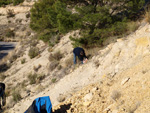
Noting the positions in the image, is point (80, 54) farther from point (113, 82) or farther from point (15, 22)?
point (15, 22)

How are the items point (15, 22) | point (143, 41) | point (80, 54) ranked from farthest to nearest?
1. point (15, 22)
2. point (80, 54)
3. point (143, 41)

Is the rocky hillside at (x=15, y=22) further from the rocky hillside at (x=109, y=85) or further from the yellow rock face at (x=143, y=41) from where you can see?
the yellow rock face at (x=143, y=41)

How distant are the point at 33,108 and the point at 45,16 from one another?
13516mm

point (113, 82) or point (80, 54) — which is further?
point (80, 54)

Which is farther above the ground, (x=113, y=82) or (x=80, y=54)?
(x=80, y=54)

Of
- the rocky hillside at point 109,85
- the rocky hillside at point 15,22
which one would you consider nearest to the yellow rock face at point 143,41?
the rocky hillside at point 109,85

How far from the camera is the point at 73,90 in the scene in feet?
23.4

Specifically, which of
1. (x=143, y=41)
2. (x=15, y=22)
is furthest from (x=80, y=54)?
(x=15, y=22)

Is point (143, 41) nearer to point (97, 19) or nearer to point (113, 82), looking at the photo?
point (113, 82)

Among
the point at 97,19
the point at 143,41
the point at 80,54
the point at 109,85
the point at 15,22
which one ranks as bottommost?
the point at 109,85

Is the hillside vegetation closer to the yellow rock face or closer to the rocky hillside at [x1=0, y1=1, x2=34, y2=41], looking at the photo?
the yellow rock face

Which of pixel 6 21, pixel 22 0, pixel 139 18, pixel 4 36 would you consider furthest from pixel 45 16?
pixel 22 0

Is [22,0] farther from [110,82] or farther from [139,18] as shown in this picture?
[110,82]

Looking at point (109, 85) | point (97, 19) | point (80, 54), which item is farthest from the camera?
point (97, 19)
